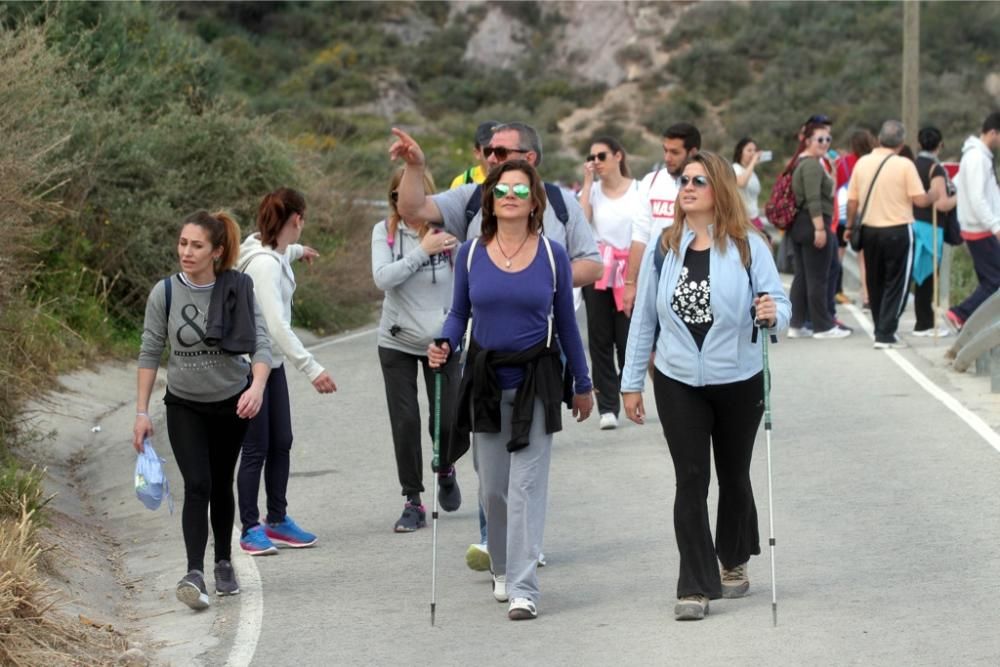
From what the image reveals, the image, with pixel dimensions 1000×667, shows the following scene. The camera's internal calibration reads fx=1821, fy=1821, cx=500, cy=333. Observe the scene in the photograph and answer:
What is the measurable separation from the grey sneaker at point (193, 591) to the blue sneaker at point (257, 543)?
1.15 m

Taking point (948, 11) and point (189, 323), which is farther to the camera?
point (948, 11)

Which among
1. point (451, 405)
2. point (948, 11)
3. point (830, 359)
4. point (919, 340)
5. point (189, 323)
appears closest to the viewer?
point (189, 323)

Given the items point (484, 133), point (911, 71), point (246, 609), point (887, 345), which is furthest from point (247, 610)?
point (911, 71)

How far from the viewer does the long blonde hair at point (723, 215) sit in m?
7.64

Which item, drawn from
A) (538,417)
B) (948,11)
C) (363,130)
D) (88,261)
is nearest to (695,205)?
(538,417)

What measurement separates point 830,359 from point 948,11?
52.1 m

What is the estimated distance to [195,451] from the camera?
27.2 feet

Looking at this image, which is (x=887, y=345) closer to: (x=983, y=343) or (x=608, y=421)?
(x=983, y=343)

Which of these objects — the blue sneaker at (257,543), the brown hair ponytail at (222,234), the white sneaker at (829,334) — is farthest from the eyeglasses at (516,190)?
the white sneaker at (829,334)

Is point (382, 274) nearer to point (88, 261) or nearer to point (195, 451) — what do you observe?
point (195, 451)

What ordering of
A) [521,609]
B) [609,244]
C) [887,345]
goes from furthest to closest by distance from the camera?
[887,345], [609,244], [521,609]

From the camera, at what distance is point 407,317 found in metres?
9.73

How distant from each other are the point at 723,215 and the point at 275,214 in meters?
2.84

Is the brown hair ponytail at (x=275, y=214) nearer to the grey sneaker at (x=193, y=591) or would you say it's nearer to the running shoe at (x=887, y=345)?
the grey sneaker at (x=193, y=591)
